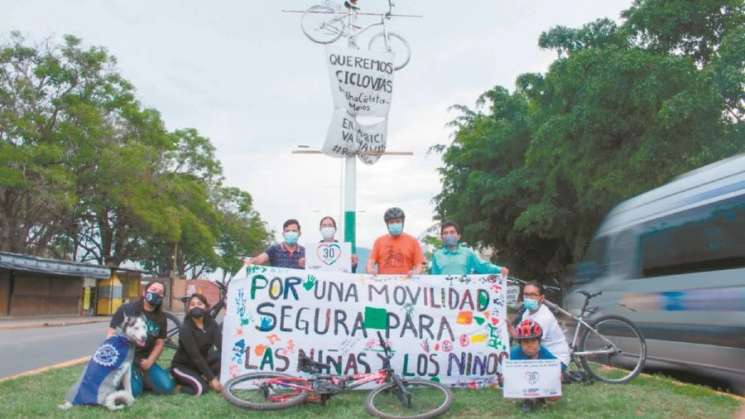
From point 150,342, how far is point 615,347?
473cm

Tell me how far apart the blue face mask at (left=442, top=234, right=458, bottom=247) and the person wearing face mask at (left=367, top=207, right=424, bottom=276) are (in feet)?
0.96

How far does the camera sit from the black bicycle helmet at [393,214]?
25.2 feet

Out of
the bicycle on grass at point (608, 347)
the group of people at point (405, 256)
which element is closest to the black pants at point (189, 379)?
the group of people at point (405, 256)

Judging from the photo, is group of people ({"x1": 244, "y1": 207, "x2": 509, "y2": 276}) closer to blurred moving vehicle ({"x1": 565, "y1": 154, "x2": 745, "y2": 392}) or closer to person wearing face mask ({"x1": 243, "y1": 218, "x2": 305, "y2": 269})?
person wearing face mask ({"x1": 243, "y1": 218, "x2": 305, "y2": 269})

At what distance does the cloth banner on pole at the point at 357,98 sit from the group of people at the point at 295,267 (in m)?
4.52

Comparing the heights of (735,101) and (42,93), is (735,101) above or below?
below

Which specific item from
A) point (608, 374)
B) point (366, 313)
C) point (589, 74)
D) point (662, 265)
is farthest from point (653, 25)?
point (366, 313)

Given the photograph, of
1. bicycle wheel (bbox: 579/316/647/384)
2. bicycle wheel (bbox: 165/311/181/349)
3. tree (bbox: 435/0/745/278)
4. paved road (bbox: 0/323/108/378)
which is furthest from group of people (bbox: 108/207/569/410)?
tree (bbox: 435/0/745/278)

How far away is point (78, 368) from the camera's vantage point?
9383 millimetres

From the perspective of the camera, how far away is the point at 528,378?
590 cm

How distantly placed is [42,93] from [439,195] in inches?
679

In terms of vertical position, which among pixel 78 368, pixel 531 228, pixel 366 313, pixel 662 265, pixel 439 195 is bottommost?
pixel 78 368

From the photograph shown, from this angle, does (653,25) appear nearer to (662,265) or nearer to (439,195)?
(662,265)

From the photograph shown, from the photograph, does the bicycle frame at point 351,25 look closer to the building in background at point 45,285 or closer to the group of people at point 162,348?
the group of people at point 162,348
